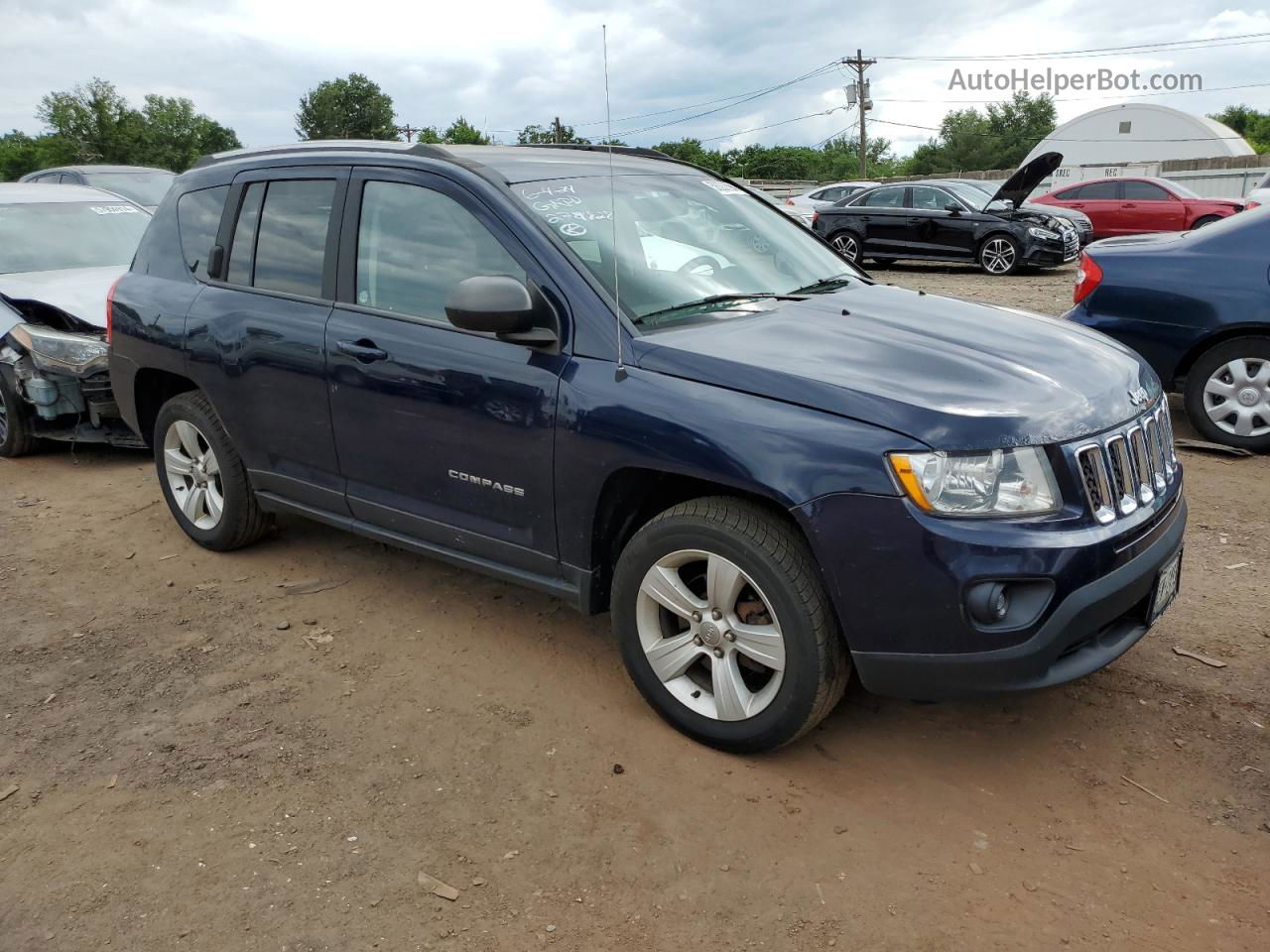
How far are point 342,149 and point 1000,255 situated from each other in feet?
44.0

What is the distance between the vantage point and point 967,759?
10.2 ft

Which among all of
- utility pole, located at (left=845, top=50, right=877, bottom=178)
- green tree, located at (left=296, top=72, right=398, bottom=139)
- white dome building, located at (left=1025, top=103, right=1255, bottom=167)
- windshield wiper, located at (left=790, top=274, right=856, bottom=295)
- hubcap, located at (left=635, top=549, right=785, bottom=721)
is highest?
green tree, located at (left=296, top=72, right=398, bottom=139)

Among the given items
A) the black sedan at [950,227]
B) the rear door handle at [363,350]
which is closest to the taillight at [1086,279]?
the rear door handle at [363,350]

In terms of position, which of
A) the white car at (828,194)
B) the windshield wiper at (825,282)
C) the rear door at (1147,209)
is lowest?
the windshield wiper at (825,282)

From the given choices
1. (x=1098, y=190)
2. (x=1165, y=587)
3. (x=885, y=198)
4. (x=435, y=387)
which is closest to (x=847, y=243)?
(x=885, y=198)

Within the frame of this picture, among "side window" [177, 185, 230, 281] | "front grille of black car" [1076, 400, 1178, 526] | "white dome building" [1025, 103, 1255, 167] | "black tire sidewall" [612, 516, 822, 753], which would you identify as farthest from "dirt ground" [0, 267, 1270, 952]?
"white dome building" [1025, 103, 1255, 167]

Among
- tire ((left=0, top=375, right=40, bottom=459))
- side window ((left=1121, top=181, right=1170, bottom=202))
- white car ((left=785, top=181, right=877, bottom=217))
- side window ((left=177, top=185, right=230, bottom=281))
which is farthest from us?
white car ((left=785, top=181, right=877, bottom=217))

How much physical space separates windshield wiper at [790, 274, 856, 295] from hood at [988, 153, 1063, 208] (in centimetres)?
1006

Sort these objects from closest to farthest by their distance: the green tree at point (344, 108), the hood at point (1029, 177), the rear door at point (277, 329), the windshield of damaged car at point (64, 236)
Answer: the rear door at point (277, 329) < the windshield of damaged car at point (64, 236) < the hood at point (1029, 177) < the green tree at point (344, 108)

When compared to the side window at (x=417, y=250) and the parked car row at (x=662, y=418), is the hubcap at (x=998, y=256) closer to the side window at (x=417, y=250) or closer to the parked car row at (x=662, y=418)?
the parked car row at (x=662, y=418)

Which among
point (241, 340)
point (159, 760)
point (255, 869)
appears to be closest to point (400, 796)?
point (255, 869)

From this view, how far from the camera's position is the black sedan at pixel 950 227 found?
49.5ft

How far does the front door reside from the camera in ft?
10.9

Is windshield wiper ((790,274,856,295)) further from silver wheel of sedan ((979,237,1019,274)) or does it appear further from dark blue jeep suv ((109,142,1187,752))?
silver wheel of sedan ((979,237,1019,274))
